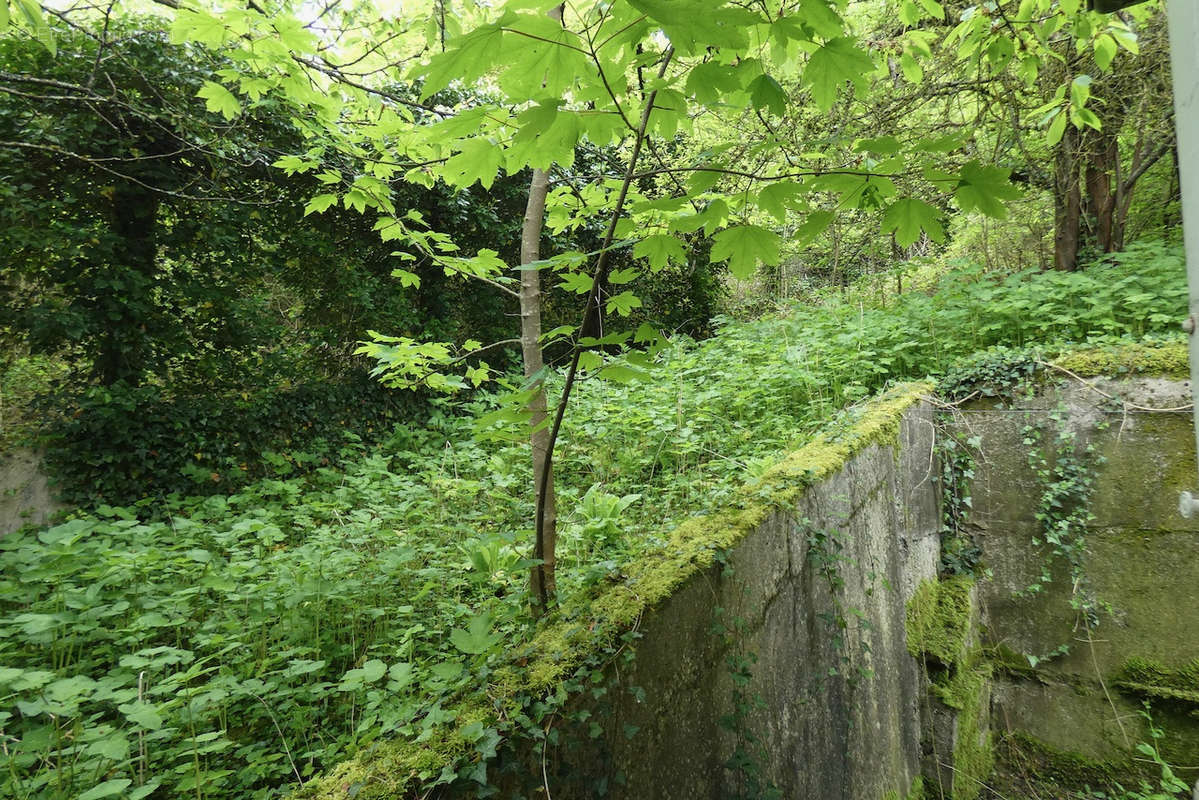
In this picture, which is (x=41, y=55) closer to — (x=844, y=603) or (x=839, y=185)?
(x=839, y=185)

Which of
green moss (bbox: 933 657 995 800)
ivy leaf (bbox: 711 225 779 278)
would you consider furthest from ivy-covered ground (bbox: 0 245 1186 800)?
green moss (bbox: 933 657 995 800)

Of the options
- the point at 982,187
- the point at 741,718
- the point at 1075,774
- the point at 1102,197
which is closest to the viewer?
the point at 982,187

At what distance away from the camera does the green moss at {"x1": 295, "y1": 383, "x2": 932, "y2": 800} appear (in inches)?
43.2

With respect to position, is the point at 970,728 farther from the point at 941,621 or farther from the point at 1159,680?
the point at 1159,680

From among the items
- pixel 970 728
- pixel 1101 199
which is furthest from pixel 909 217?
pixel 1101 199

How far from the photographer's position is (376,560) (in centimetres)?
296

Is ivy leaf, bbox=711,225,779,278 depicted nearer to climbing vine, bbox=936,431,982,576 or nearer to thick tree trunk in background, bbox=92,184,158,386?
climbing vine, bbox=936,431,982,576

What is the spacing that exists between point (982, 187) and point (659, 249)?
2.58 feet

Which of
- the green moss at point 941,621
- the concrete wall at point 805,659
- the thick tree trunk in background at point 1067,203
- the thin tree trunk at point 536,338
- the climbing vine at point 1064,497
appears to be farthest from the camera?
the thick tree trunk in background at point 1067,203

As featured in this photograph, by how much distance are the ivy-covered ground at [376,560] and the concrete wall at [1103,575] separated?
2.65 ft

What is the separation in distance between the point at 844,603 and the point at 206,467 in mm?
5485

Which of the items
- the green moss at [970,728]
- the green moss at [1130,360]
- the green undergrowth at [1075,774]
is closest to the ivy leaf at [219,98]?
the green moss at [970,728]

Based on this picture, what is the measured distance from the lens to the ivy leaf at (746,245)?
1.41m

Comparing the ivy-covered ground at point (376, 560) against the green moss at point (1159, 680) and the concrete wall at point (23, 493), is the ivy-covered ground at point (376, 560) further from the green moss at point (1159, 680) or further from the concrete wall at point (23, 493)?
the green moss at point (1159, 680)
